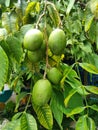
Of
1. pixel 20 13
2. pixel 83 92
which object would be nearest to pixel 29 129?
pixel 83 92

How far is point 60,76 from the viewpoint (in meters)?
0.84

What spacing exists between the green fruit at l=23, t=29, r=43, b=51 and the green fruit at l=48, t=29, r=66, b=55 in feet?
0.09

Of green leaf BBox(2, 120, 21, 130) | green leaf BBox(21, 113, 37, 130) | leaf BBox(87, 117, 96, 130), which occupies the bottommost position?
leaf BBox(87, 117, 96, 130)

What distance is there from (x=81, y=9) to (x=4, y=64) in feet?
2.97

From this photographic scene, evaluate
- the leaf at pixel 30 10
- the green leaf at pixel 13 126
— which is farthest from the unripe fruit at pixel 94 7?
the green leaf at pixel 13 126

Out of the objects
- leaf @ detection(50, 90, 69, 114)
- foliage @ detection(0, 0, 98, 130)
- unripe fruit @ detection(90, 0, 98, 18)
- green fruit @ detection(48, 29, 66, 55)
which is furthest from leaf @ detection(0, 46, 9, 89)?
unripe fruit @ detection(90, 0, 98, 18)

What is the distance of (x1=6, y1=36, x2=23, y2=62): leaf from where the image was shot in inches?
31.6

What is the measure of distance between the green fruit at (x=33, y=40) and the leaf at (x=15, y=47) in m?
0.02

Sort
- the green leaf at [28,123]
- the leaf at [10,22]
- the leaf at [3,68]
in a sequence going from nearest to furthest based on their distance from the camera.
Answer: the leaf at [3,68] < the green leaf at [28,123] < the leaf at [10,22]

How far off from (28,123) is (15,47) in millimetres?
208

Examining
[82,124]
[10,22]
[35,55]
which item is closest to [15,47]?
[35,55]

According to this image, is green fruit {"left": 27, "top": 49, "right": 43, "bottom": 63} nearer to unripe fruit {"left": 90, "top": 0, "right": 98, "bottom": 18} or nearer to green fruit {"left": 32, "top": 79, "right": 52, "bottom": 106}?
green fruit {"left": 32, "top": 79, "right": 52, "bottom": 106}

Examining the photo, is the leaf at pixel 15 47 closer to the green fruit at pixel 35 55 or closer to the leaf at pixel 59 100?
the green fruit at pixel 35 55

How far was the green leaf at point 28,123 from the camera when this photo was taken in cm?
84
